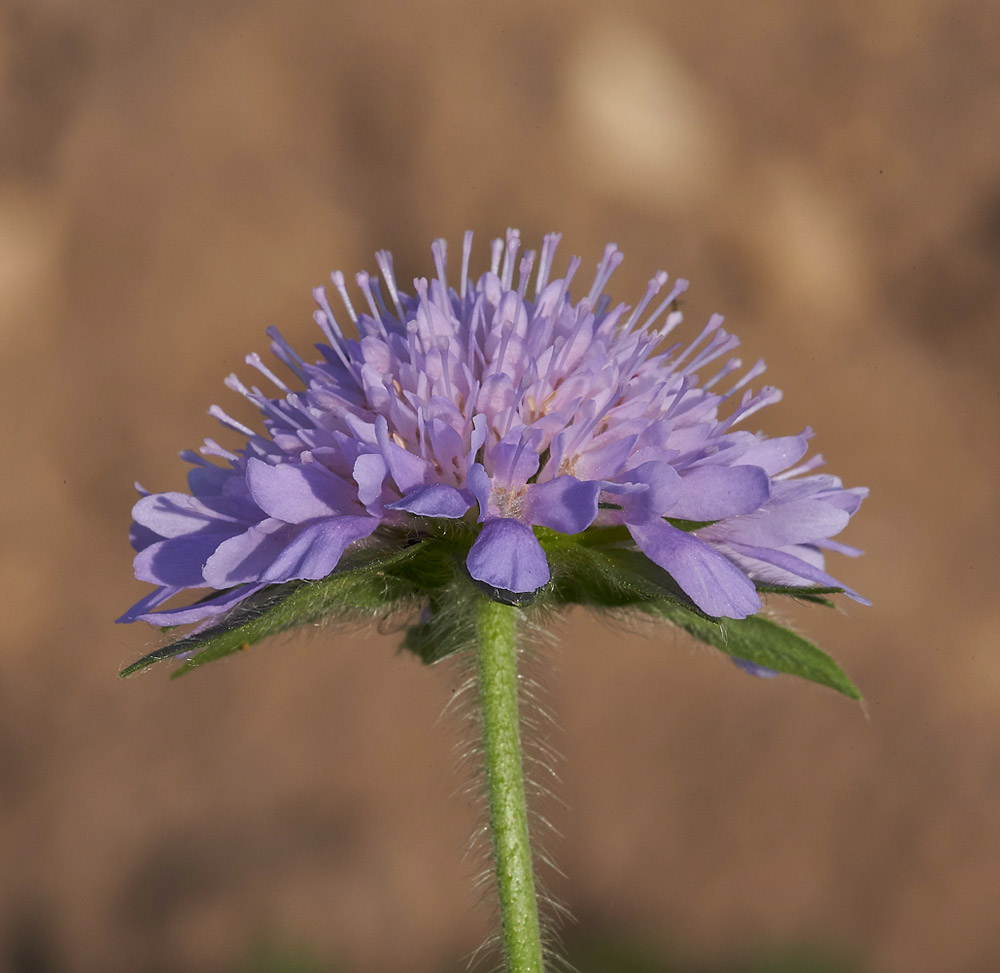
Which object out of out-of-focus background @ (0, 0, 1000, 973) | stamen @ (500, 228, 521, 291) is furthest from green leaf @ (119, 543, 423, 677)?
out-of-focus background @ (0, 0, 1000, 973)

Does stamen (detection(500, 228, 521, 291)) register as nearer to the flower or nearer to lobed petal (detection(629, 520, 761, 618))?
the flower

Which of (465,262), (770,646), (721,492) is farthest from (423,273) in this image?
(721,492)

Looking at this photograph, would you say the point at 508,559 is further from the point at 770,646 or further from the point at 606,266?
the point at 606,266

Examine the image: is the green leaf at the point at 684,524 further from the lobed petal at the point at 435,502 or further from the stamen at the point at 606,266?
the stamen at the point at 606,266

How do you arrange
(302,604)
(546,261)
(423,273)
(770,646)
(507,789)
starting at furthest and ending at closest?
(423,273) → (546,261) → (770,646) → (507,789) → (302,604)

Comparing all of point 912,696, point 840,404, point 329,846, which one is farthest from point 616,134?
point 329,846

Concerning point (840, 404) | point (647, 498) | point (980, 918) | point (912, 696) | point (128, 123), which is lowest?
point (980, 918)

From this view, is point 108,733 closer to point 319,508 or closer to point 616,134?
point 616,134
